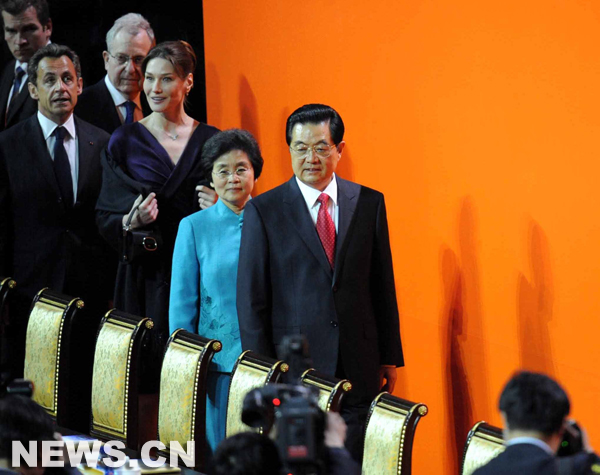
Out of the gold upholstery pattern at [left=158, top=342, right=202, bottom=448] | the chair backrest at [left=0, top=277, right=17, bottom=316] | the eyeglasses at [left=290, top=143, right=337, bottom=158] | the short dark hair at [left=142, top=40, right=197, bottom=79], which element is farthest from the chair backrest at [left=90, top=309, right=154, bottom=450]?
the short dark hair at [left=142, top=40, right=197, bottom=79]

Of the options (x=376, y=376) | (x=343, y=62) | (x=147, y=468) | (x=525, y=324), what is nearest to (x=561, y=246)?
(x=525, y=324)

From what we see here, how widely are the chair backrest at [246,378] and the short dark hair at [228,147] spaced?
0.86m

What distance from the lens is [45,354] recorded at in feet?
12.8

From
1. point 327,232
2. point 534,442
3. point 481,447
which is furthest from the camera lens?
point 327,232

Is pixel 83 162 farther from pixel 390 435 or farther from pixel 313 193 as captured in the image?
pixel 390 435

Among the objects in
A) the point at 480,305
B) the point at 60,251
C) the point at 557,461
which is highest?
the point at 60,251

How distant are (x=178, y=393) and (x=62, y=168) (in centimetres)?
141

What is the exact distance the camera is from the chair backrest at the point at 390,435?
2996 millimetres

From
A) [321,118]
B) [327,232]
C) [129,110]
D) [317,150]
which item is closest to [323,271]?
[327,232]

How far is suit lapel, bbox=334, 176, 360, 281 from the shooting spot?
149 inches

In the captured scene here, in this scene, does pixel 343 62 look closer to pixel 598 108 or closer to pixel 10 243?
pixel 598 108

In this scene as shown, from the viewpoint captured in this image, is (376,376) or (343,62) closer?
(376,376)

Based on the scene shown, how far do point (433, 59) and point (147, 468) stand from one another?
1.99 metres

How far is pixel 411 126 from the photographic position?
14.1 ft
